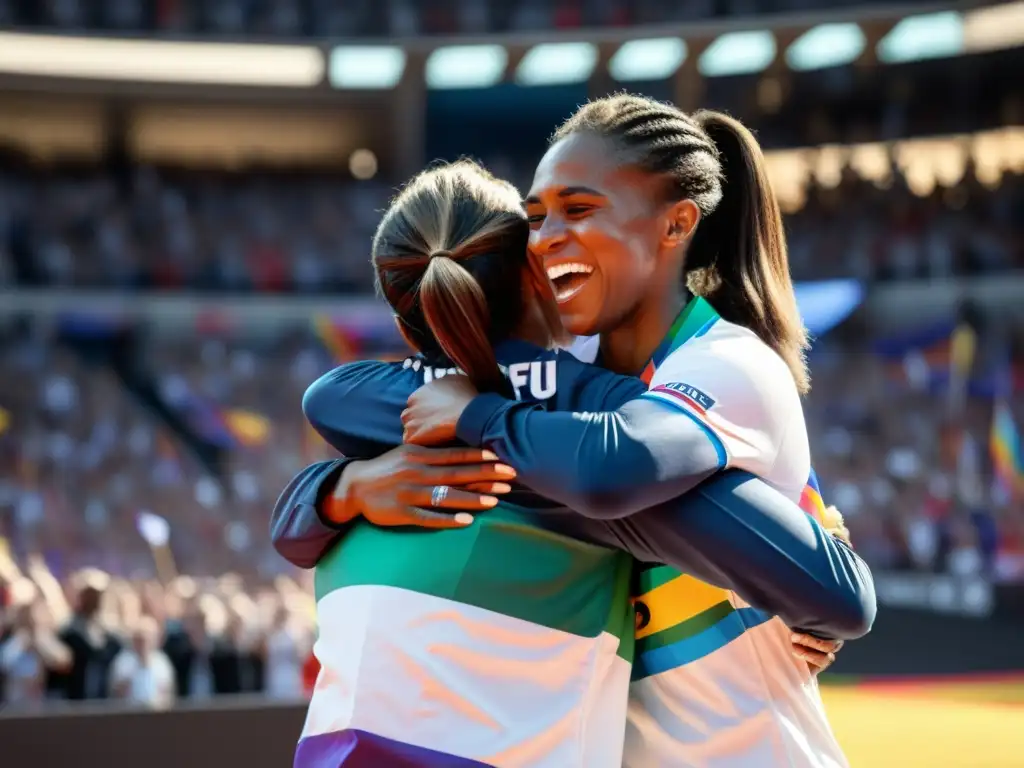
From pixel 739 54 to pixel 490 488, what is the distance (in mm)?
19247

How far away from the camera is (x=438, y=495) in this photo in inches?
64.4

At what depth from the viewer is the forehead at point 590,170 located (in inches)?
71.2

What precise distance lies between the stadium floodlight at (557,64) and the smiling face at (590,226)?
18383 mm

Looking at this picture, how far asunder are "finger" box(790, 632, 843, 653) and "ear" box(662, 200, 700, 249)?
24.3 inches

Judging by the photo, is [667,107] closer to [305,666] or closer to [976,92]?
[305,666]

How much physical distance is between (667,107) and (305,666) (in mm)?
6906

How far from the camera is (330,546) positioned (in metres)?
1.81

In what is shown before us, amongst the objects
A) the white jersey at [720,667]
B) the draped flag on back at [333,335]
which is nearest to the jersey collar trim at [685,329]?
the white jersey at [720,667]

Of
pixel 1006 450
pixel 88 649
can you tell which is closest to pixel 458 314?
pixel 88 649

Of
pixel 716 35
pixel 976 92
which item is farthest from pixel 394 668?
pixel 976 92

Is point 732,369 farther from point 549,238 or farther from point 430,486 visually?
point 430,486

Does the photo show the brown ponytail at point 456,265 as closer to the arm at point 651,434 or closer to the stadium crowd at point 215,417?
the arm at point 651,434

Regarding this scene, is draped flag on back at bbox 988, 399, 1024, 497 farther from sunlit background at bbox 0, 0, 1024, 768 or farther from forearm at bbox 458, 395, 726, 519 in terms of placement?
forearm at bbox 458, 395, 726, 519

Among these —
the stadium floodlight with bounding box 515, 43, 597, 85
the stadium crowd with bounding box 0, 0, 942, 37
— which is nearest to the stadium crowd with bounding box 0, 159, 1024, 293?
the stadium floodlight with bounding box 515, 43, 597, 85
